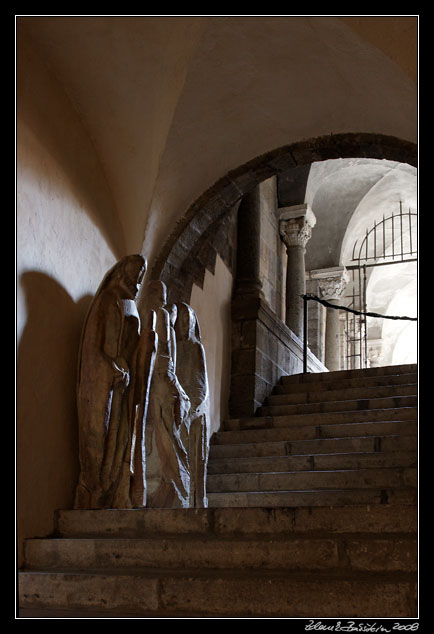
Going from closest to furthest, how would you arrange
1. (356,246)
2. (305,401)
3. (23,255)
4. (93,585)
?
1. (93,585)
2. (23,255)
3. (305,401)
4. (356,246)

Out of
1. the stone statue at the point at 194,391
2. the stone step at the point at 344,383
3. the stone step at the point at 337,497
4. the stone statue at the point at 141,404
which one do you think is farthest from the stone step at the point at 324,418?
the stone statue at the point at 141,404

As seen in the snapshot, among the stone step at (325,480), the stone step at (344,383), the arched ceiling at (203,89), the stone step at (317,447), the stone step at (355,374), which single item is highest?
the arched ceiling at (203,89)

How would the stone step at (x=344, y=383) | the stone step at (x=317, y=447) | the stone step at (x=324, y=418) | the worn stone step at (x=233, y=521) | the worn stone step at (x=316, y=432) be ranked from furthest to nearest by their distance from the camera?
the stone step at (x=344, y=383), the stone step at (x=324, y=418), the worn stone step at (x=316, y=432), the stone step at (x=317, y=447), the worn stone step at (x=233, y=521)

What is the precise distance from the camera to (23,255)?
15.5 ft

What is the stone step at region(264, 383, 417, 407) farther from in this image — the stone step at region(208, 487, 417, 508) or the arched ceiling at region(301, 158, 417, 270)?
the arched ceiling at region(301, 158, 417, 270)

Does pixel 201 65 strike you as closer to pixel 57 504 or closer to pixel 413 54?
pixel 413 54

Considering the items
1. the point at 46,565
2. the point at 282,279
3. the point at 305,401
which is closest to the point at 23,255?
the point at 46,565

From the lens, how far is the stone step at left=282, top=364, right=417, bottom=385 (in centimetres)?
854

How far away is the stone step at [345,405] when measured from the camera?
25.0 feet

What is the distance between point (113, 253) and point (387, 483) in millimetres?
2795

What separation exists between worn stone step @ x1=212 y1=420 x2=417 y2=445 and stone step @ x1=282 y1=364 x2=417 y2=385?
1261 millimetres

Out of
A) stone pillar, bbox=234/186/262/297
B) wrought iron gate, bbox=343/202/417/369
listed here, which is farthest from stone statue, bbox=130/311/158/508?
wrought iron gate, bbox=343/202/417/369

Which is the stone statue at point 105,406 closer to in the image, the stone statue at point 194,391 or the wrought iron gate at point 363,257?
the stone statue at point 194,391

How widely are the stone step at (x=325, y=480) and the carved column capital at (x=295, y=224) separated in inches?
207
